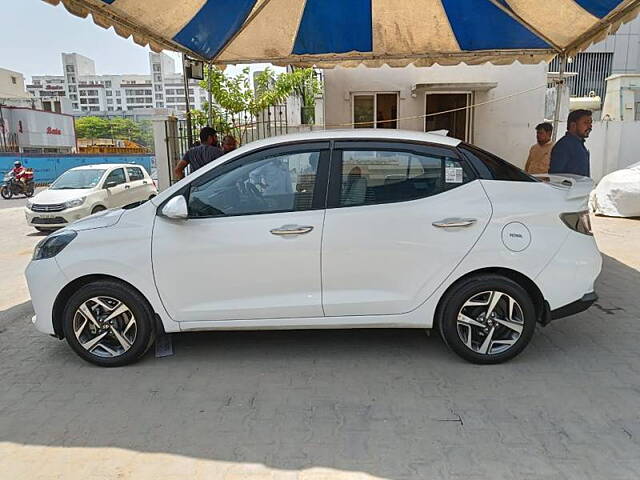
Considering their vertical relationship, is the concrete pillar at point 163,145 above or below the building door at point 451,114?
below

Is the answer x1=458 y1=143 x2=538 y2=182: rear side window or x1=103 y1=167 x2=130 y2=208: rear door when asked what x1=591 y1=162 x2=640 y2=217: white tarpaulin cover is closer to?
x1=458 y1=143 x2=538 y2=182: rear side window

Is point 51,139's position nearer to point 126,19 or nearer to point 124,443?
point 126,19

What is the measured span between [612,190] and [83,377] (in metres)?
10.4

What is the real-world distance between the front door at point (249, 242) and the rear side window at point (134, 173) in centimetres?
979

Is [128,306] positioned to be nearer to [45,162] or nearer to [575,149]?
[575,149]

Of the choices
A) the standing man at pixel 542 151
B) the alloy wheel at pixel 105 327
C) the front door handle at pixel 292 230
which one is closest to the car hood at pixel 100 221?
the alloy wheel at pixel 105 327

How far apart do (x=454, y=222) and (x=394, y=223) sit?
43 centimetres

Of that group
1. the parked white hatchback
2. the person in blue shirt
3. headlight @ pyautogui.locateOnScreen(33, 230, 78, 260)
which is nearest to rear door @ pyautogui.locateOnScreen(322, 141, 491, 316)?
headlight @ pyautogui.locateOnScreen(33, 230, 78, 260)

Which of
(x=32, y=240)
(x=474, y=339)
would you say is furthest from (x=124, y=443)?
(x=32, y=240)

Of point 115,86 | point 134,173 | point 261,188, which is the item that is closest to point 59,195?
point 134,173

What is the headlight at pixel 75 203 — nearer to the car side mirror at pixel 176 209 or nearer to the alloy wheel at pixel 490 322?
the car side mirror at pixel 176 209

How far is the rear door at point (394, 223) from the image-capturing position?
343cm

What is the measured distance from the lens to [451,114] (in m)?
11.1

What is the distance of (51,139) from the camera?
4016 cm
